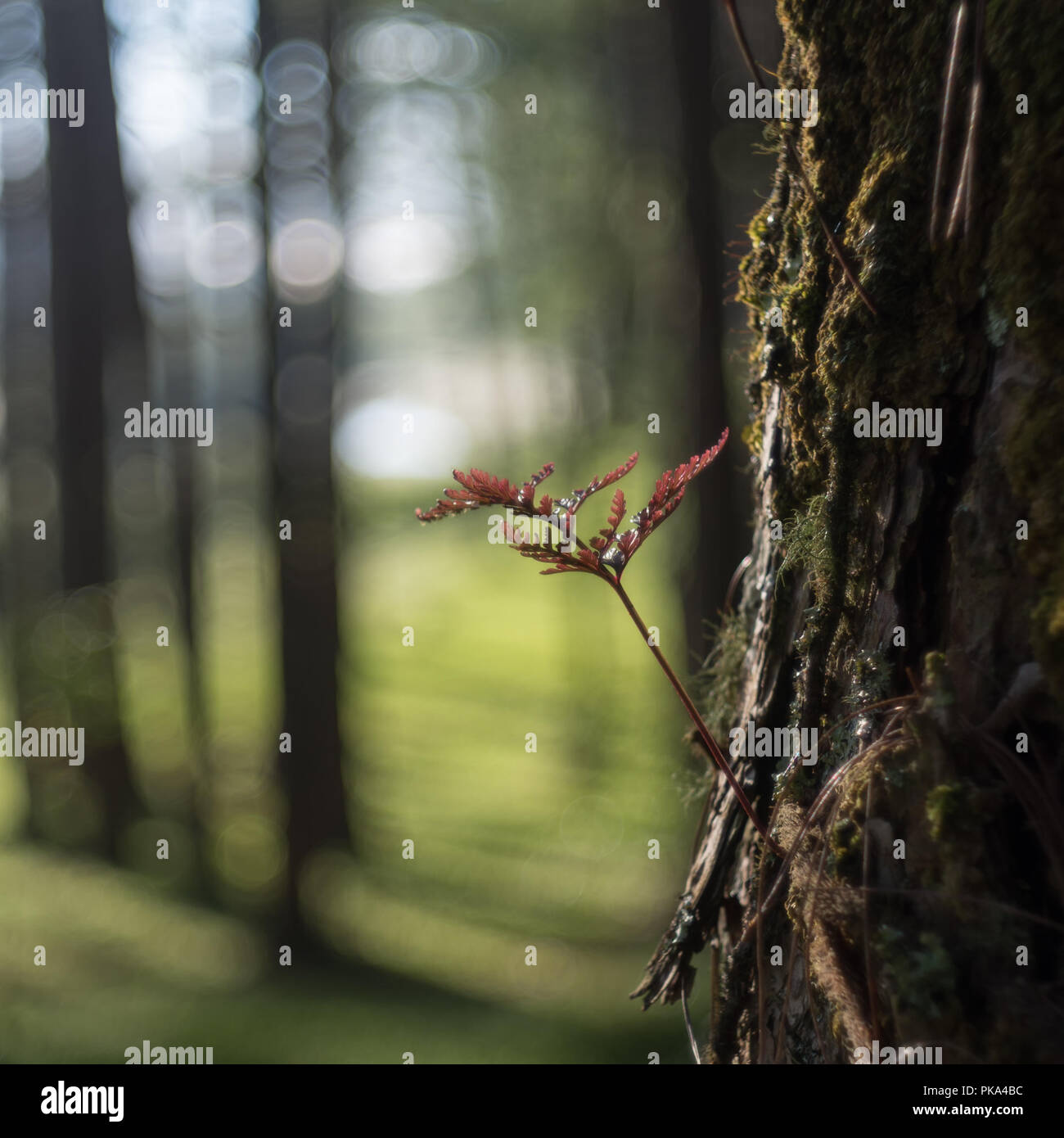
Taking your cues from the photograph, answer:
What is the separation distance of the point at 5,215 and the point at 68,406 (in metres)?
4.04

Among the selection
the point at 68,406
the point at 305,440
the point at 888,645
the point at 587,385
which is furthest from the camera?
the point at 587,385

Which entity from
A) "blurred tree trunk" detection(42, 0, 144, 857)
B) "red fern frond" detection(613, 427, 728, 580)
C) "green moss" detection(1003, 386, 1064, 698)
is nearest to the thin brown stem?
"red fern frond" detection(613, 427, 728, 580)

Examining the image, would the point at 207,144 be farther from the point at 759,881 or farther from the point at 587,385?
the point at 759,881

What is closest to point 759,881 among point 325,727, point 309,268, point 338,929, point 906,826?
point 906,826

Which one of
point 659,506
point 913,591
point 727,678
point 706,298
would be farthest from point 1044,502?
point 706,298

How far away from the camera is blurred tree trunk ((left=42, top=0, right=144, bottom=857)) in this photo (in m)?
7.89

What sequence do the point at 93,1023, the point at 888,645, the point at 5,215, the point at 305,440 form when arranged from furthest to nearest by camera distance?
the point at 5,215 < the point at 305,440 < the point at 93,1023 < the point at 888,645

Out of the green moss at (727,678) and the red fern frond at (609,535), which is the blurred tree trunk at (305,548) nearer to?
the green moss at (727,678)

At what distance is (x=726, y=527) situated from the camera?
5.32m

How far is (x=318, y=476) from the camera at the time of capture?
22.8 ft

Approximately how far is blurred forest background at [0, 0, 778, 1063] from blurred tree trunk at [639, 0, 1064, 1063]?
2.76 ft

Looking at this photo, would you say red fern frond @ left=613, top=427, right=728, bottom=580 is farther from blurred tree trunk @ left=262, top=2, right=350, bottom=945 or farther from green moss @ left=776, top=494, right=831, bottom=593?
blurred tree trunk @ left=262, top=2, right=350, bottom=945

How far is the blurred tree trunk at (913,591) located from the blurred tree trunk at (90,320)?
329 inches
